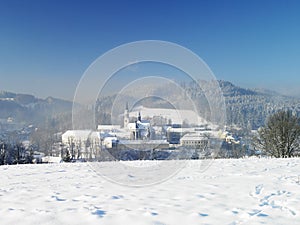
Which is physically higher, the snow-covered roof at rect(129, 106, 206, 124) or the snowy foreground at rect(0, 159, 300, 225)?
Answer: the snow-covered roof at rect(129, 106, 206, 124)

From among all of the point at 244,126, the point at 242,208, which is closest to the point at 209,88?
the point at 242,208

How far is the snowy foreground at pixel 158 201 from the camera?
4.48 meters

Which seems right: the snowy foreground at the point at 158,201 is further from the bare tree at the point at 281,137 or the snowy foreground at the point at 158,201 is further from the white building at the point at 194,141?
the bare tree at the point at 281,137

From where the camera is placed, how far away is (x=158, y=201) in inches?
221

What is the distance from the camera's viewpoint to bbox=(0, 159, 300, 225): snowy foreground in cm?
448

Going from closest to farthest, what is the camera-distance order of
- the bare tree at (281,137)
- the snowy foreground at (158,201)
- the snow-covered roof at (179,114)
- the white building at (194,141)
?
the snowy foreground at (158,201), the snow-covered roof at (179,114), the white building at (194,141), the bare tree at (281,137)

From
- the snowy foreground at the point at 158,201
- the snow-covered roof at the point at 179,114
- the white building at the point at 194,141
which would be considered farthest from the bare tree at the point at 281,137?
the snowy foreground at the point at 158,201

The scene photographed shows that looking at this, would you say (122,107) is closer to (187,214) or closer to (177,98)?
(177,98)

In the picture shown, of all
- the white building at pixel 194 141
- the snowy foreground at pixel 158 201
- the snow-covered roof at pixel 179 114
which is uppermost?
the snow-covered roof at pixel 179 114

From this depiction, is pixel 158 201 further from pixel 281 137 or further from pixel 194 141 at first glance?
pixel 281 137

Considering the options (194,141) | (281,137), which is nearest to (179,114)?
(194,141)

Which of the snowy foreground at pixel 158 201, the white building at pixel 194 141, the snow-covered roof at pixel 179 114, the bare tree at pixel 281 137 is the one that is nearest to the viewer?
the snowy foreground at pixel 158 201

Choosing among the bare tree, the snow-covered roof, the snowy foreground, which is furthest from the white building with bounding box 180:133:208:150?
the snowy foreground

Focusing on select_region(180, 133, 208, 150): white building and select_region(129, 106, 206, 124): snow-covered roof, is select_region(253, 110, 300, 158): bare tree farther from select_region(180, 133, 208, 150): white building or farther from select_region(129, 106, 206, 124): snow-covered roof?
select_region(129, 106, 206, 124): snow-covered roof
